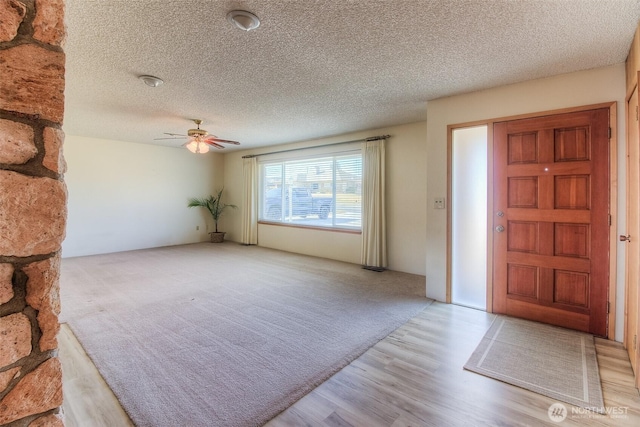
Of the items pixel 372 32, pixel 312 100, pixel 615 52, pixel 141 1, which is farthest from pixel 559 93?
pixel 141 1

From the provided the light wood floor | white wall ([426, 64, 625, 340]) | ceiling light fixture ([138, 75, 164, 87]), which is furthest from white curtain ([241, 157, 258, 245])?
the light wood floor

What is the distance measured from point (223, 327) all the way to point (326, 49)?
2616 mm

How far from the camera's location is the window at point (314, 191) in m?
5.62

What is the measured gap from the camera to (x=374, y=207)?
508cm

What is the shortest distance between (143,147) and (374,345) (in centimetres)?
666

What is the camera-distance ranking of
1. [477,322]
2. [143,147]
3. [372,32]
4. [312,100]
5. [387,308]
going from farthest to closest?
[143,147], [312,100], [387,308], [477,322], [372,32]

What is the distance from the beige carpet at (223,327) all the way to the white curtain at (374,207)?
0.34 metres

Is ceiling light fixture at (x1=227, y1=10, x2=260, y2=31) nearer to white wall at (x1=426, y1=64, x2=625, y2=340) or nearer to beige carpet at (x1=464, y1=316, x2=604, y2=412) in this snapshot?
white wall at (x1=426, y1=64, x2=625, y2=340)

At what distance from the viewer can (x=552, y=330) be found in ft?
9.09

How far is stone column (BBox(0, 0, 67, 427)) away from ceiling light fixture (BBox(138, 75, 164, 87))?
2622 millimetres

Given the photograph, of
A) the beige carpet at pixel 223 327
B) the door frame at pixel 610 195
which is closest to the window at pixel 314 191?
the beige carpet at pixel 223 327

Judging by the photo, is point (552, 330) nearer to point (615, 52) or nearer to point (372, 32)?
point (615, 52)

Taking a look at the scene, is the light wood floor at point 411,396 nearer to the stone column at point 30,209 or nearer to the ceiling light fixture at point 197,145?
the stone column at point 30,209

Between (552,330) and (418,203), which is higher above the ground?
(418,203)
